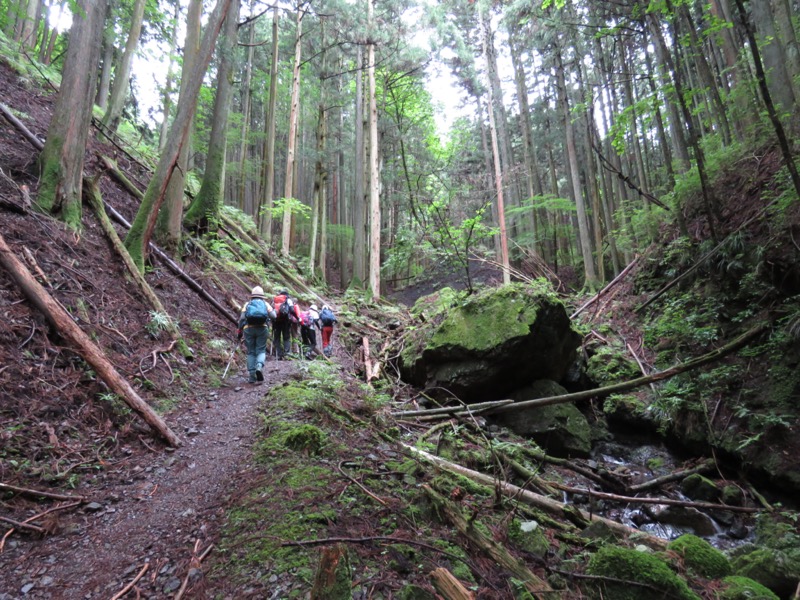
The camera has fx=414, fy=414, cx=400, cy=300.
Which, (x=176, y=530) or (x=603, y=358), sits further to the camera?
(x=603, y=358)

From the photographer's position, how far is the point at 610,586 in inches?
117

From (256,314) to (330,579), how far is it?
567cm

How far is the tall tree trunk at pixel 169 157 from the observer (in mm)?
7988

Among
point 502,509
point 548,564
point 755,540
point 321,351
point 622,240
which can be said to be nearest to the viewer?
point 548,564

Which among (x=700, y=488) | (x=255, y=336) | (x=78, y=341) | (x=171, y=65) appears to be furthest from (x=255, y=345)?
(x=171, y=65)

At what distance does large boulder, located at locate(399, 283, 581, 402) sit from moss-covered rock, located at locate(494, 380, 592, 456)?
2.79 feet

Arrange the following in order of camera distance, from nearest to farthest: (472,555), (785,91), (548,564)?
(472,555), (548,564), (785,91)

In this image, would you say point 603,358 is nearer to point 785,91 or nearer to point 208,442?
point 785,91

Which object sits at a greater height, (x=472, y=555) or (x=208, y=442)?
(x=208, y=442)

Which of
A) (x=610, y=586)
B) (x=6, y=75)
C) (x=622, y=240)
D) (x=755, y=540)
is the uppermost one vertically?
(x=6, y=75)

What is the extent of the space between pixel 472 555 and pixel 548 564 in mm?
677

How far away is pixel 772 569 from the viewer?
150 inches

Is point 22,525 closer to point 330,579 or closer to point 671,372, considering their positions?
point 330,579

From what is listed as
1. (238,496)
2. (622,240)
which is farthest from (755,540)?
(622,240)
